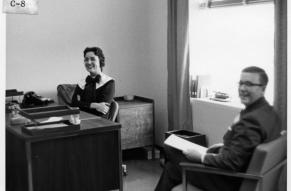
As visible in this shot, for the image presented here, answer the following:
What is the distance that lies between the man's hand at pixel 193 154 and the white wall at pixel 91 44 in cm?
182

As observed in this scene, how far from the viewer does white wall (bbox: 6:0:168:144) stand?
3611 millimetres

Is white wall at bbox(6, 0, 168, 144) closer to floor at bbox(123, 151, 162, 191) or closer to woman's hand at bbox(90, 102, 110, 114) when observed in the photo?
floor at bbox(123, 151, 162, 191)

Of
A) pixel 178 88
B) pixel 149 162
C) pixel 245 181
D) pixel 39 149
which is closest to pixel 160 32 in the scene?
pixel 178 88

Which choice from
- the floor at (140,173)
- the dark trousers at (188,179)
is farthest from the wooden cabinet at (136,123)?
the dark trousers at (188,179)

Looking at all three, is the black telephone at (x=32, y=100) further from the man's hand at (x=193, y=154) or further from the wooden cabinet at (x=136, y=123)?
the man's hand at (x=193, y=154)

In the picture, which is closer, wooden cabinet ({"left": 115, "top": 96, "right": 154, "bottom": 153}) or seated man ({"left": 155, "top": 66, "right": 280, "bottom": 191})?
seated man ({"left": 155, "top": 66, "right": 280, "bottom": 191})

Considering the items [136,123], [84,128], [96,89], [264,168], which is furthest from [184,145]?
[136,123]

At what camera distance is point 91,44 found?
3.93 metres

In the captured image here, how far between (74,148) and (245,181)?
0.93 meters

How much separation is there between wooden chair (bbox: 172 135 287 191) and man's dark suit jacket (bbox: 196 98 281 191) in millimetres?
22

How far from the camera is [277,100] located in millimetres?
1859

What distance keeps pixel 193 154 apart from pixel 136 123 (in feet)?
5.50

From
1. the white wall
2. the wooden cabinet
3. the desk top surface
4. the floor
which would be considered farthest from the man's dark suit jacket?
the white wall

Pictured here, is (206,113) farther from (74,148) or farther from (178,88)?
(178,88)
